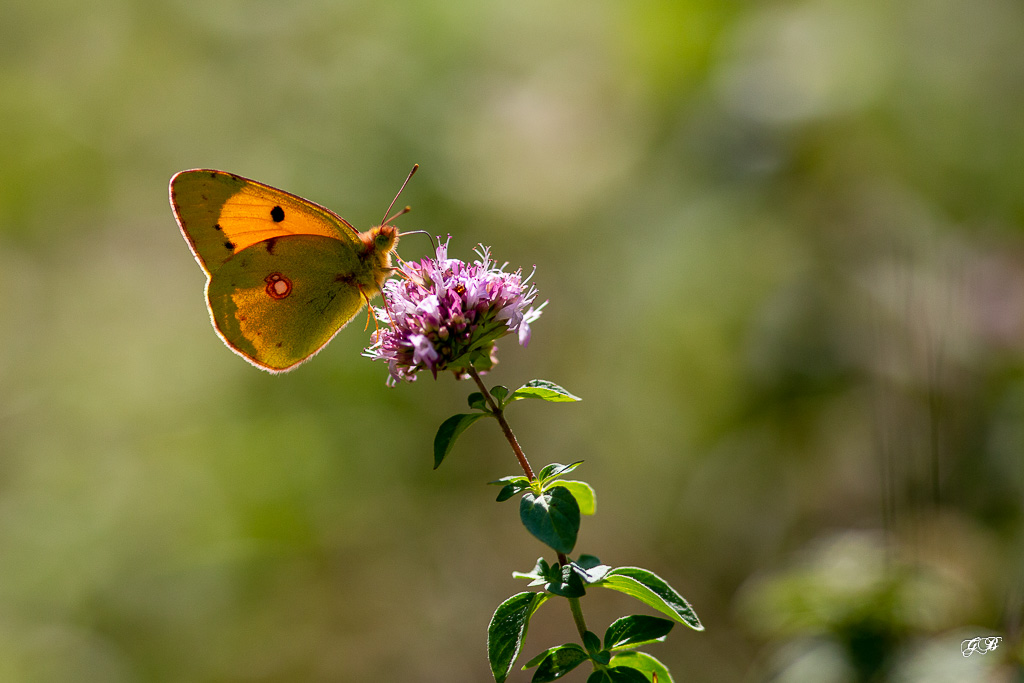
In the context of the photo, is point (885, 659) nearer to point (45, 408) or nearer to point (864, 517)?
point (864, 517)

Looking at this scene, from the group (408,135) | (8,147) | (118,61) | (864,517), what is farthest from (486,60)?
(864,517)

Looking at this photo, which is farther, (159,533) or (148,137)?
(148,137)

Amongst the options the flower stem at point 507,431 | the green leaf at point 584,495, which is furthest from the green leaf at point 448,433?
the green leaf at point 584,495

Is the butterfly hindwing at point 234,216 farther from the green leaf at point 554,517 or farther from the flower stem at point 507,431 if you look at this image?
the green leaf at point 554,517

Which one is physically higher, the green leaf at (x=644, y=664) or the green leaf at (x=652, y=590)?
the green leaf at (x=652, y=590)

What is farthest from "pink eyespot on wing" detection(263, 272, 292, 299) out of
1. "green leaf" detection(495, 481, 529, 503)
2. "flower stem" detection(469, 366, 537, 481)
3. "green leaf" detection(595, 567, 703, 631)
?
"green leaf" detection(595, 567, 703, 631)

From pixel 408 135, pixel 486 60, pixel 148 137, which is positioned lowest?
pixel 408 135

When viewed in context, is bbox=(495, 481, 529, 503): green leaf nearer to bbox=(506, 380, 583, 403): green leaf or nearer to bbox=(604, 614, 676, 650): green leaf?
bbox=(506, 380, 583, 403): green leaf
